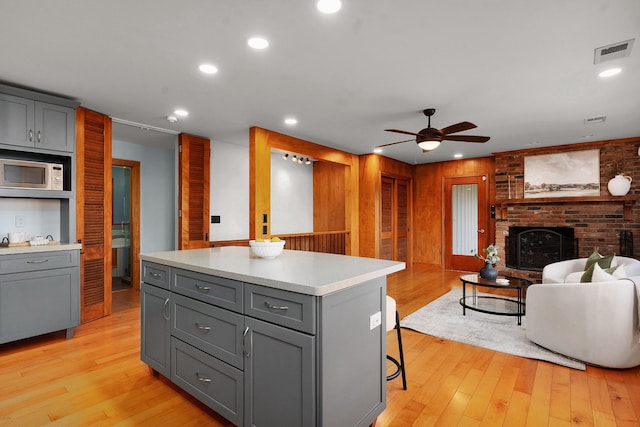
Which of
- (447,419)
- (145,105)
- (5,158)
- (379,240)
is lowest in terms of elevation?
(447,419)

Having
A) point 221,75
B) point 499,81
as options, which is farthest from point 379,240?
point 221,75

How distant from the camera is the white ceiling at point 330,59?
6.57ft

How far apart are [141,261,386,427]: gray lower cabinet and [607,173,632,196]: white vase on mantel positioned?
5.64 meters

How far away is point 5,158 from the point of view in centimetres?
333

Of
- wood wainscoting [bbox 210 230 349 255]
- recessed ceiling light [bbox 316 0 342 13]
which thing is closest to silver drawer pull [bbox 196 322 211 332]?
recessed ceiling light [bbox 316 0 342 13]

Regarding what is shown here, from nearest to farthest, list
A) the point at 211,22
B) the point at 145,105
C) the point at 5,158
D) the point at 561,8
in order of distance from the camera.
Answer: the point at 561,8 < the point at 211,22 < the point at 5,158 < the point at 145,105

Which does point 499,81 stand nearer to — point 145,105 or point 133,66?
point 133,66

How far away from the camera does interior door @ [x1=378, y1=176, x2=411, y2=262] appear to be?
23.0 feet

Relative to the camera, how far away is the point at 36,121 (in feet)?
10.7

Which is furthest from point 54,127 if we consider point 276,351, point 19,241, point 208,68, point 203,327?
point 276,351

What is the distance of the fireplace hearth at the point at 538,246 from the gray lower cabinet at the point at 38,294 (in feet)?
22.7

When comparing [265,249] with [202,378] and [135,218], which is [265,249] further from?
[135,218]

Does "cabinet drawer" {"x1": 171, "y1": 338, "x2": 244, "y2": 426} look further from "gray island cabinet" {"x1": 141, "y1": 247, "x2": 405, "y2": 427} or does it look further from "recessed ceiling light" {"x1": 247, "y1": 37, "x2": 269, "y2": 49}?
"recessed ceiling light" {"x1": 247, "y1": 37, "x2": 269, "y2": 49}

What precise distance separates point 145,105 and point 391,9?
2.86m
